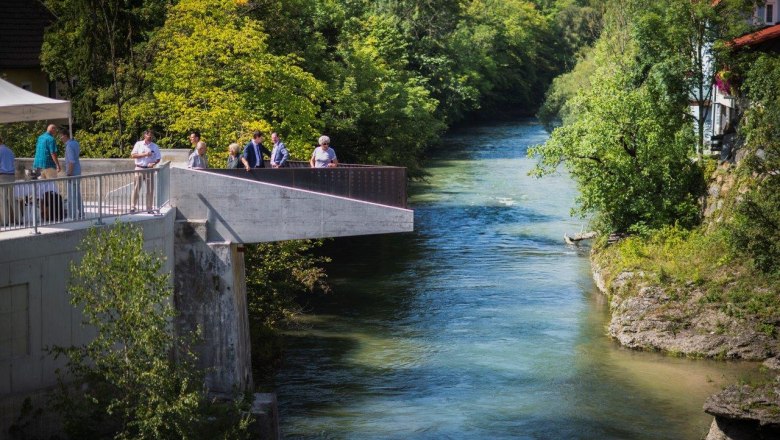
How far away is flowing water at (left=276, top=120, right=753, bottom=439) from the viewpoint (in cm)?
2683

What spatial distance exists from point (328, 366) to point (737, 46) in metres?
19.3

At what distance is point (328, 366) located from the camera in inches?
1220

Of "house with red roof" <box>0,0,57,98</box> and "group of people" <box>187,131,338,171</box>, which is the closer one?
"group of people" <box>187,131,338,171</box>

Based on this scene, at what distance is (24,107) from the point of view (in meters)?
21.6

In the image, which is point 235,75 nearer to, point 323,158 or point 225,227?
point 323,158

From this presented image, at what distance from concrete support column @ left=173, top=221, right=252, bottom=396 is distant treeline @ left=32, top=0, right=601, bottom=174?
38.9ft

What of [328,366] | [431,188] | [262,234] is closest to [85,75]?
[328,366]

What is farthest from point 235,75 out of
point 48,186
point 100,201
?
point 48,186

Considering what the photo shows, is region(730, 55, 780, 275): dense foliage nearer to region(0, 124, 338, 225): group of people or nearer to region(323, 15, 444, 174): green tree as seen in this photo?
region(0, 124, 338, 225): group of people

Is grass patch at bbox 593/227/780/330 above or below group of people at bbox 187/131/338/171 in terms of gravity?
below

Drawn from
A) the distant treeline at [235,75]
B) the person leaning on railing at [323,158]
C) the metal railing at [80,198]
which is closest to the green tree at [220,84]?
the distant treeline at [235,75]

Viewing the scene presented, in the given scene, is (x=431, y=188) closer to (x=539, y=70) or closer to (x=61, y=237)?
(x=61, y=237)

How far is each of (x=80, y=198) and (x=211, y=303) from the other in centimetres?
420

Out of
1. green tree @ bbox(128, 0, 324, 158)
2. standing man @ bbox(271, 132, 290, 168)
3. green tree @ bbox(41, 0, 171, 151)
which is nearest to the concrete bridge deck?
standing man @ bbox(271, 132, 290, 168)
